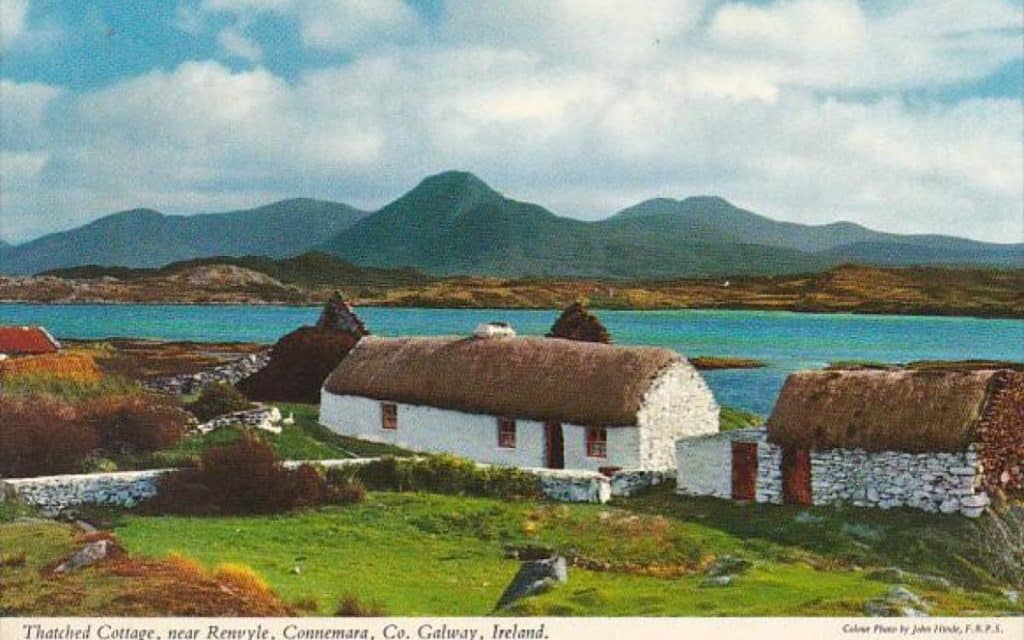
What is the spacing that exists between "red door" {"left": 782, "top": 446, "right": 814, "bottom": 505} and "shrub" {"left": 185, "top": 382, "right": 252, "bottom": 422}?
13.2 feet

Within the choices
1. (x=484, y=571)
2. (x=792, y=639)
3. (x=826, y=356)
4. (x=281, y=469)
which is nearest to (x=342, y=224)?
(x=281, y=469)

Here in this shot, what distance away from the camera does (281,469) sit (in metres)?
9.39

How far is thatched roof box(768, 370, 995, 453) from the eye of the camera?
9625 mm

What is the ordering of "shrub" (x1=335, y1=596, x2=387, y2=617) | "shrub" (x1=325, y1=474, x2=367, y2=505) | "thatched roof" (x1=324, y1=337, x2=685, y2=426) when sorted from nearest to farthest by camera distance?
"shrub" (x1=335, y1=596, x2=387, y2=617) → "shrub" (x1=325, y1=474, x2=367, y2=505) → "thatched roof" (x1=324, y1=337, x2=685, y2=426)

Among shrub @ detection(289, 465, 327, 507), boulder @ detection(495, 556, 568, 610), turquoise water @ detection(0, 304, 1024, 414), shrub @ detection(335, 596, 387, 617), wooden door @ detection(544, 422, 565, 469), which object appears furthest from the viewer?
wooden door @ detection(544, 422, 565, 469)

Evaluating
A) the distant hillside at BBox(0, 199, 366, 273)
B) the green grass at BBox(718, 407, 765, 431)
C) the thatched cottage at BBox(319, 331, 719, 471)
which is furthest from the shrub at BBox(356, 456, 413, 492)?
the green grass at BBox(718, 407, 765, 431)

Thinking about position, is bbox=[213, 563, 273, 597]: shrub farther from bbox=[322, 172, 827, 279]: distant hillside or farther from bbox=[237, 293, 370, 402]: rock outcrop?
bbox=[322, 172, 827, 279]: distant hillside

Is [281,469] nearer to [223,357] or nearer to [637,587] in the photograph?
[223,357]

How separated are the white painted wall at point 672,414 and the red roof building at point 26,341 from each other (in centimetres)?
440

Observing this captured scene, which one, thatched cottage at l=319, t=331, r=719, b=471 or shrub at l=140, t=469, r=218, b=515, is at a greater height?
thatched cottage at l=319, t=331, r=719, b=471

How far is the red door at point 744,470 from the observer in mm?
10086

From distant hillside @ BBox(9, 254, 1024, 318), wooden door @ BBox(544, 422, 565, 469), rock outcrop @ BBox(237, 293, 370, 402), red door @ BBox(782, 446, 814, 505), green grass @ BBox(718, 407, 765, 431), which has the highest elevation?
distant hillside @ BBox(9, 254, 1024, 318)

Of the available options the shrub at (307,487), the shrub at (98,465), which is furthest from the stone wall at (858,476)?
the shrub at (98,465)

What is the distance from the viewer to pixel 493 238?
991 cm
